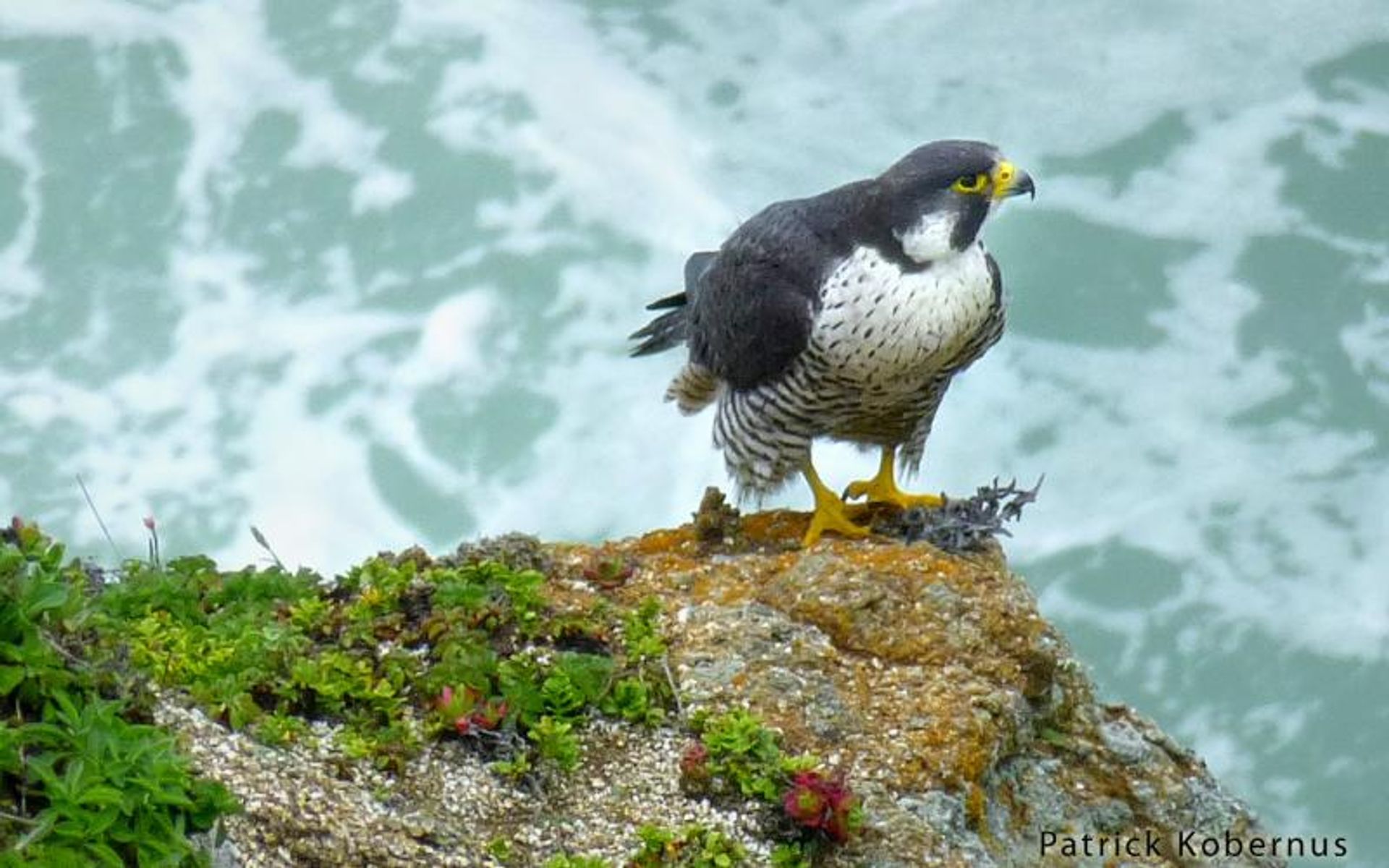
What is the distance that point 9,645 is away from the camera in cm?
370

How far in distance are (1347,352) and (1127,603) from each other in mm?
3004

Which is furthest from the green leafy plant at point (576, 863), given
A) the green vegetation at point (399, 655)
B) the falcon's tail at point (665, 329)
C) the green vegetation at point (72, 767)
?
the falcon's tail at point (665, 329)

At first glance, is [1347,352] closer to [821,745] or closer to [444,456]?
[444,456]

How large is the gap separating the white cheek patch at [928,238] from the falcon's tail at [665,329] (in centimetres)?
153

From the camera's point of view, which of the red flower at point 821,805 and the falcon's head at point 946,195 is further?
the falcon's head at point 946,195

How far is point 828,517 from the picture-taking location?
648 centimetres

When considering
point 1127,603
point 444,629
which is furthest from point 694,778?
point 1127,603

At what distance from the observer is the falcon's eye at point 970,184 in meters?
6.52

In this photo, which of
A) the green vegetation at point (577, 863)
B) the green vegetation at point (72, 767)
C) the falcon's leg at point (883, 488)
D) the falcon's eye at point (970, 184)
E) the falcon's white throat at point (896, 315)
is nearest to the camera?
the green vegetation at point (72, 767)

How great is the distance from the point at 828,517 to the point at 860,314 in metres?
0.57

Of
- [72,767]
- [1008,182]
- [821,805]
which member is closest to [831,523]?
[1008,182]

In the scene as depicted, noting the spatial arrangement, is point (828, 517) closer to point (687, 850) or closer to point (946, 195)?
point (946, 195)

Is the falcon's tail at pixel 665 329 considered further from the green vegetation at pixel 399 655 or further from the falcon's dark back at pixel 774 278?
the green vegetation at pixel 399 655

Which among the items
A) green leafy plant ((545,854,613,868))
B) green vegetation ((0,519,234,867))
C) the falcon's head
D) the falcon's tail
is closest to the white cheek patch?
the falcon's head
